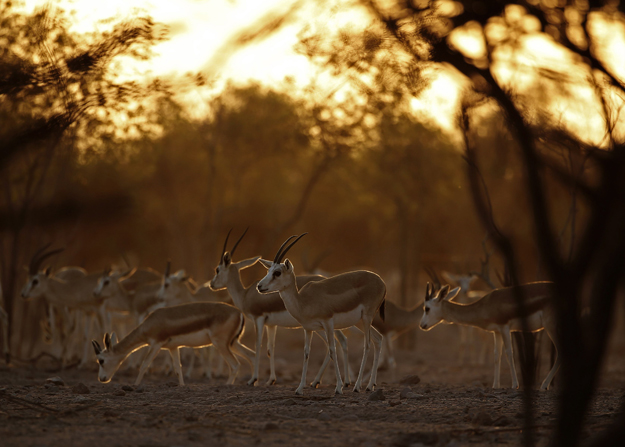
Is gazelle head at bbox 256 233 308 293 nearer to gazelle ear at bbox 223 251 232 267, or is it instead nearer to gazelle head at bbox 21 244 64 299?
gazelle ear at bbox 223 251 232 267

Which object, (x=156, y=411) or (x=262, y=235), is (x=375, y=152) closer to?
(x=262, y=235)

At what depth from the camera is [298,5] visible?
15.9 feet

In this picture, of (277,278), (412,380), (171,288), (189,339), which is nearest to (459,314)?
(412,380)

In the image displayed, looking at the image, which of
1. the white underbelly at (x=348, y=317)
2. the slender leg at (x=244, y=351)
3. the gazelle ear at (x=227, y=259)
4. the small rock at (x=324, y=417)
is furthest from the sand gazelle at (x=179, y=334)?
the small rock at (x=324, y=417)

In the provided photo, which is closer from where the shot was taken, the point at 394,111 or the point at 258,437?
the point at 258,437

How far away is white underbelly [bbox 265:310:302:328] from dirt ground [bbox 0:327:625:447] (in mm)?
1122

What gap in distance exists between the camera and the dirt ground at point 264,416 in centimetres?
660

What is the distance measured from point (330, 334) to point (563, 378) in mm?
5253

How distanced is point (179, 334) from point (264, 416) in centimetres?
406

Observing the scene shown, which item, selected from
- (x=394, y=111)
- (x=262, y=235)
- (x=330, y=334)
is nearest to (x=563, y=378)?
(x=330, y=334)

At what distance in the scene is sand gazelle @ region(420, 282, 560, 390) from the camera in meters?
11.2

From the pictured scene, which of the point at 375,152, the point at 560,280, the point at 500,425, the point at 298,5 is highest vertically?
the point at 375,152

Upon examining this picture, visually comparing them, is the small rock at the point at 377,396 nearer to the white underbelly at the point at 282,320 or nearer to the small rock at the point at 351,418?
the small rock at the point at 351,418

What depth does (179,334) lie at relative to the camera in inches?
453
